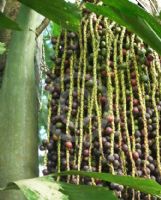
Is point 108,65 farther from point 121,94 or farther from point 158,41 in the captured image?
point 158,41

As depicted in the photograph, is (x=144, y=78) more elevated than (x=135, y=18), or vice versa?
(x=135, y=18)

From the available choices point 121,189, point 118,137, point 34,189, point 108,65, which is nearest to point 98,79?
point 108,65

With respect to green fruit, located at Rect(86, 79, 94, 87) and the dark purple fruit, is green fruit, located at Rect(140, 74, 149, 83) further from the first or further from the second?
the dark purple fruit

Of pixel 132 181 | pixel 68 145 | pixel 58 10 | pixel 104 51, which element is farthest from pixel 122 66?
pixel 132 181

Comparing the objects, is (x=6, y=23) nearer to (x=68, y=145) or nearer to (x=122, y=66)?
(x=68, y=145)

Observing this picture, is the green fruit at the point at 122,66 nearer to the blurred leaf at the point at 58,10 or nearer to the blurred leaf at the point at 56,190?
the blurred leaf at the point at 58,10

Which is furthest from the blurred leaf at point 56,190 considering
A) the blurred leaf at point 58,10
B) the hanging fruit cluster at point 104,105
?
the blurred leaf at point 58,10
